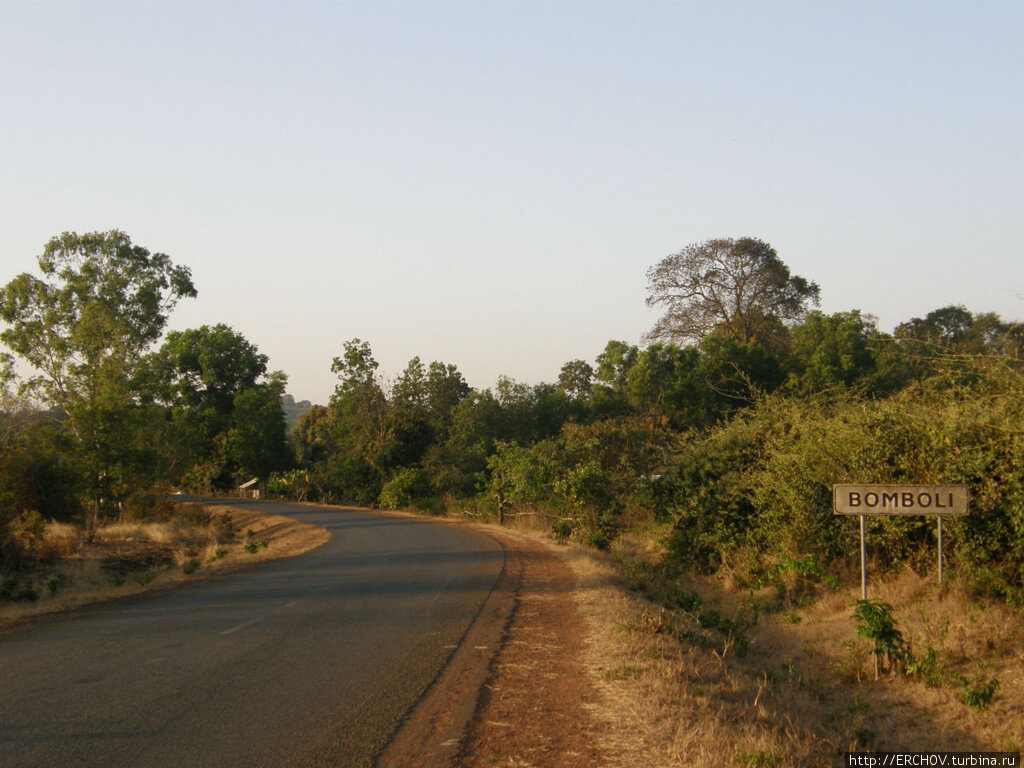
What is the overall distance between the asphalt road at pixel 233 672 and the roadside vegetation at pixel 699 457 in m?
2.99

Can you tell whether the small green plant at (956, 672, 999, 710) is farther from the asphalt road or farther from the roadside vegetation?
the asphalt road

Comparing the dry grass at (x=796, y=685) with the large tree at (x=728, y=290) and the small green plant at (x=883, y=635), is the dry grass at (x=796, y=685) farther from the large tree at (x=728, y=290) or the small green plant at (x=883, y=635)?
the large tree at (x=728, y=290)

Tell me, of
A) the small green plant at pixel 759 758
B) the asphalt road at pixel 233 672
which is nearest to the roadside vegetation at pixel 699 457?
the small green plant at pixel 759 758

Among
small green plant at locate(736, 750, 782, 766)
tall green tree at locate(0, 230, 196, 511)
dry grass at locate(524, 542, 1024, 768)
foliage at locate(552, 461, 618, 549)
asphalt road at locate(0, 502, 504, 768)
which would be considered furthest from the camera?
tall green tree at locate(0, 230, 196, 511)

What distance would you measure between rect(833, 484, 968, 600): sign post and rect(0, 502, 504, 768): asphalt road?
542 centimetres

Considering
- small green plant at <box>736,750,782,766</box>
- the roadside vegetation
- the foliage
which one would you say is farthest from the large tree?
small green plant at <box>736,750,782,766</box>

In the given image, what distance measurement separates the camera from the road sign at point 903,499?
36.1 feet

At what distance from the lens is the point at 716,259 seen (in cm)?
5222

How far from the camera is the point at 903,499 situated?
11.1 meters

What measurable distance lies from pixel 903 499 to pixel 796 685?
2821 mm

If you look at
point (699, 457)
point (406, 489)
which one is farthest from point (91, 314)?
point (699, 457)

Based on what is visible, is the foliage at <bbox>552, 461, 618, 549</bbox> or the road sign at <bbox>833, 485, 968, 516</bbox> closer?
the road sign at <bbox>833, 485, 968, 516</bbox>

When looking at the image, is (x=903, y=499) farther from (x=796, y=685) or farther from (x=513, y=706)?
(x=513, y=706)

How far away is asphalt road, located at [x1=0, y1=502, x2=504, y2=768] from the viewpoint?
6293 mm
